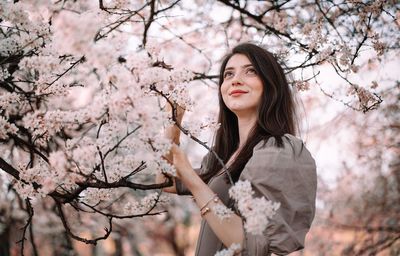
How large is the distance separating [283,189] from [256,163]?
0.34 ft

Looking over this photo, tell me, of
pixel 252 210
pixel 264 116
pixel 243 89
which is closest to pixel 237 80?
pixel 243 89

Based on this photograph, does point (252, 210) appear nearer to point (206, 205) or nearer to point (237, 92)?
point (206, 205)

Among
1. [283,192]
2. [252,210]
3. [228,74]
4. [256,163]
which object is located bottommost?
[252,210]

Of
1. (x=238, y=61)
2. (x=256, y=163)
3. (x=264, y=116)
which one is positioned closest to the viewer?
(x=256, y=163)

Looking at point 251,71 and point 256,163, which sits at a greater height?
point 251,71

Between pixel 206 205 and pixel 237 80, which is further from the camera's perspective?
pixel 237 80

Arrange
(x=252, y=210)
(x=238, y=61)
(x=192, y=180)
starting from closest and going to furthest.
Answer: (x=252, y=210) < (x=192, y=180) < (x=238, y=61)

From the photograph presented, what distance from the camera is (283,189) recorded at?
157 centimetres

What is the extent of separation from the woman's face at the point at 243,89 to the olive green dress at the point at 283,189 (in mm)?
194

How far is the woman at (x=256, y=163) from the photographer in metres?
1.50

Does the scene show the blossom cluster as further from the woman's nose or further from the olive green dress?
the woman's nose

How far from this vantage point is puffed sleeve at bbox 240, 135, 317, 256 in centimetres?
153

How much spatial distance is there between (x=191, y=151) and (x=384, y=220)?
4461 millimetres

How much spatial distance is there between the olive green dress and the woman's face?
0.64 feet
